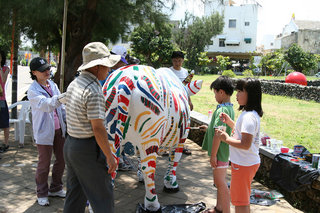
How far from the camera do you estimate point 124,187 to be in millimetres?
4219

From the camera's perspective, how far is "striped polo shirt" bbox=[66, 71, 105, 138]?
2.28 m

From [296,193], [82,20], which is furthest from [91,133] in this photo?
[82,20]

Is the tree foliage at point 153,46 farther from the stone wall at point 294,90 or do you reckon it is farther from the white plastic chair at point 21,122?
the white plastic chair at point 21,122

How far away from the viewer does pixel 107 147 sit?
2.33 meters

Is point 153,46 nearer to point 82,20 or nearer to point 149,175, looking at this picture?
point 82,20

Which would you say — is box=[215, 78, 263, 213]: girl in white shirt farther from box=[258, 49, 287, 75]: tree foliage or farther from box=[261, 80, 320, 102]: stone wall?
box=[258, 49, 287, 75]: tree foliage

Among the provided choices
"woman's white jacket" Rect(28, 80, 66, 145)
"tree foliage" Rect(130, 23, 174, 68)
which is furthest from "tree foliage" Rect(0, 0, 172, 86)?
"tree foliage" Rect(130, 23, 174, 68)

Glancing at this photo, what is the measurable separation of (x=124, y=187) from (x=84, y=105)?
223cm

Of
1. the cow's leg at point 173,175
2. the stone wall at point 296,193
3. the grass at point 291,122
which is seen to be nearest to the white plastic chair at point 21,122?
the cow's leg at point 173,175

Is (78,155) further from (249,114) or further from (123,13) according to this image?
(123,13)

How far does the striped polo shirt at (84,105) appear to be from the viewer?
2275 mm

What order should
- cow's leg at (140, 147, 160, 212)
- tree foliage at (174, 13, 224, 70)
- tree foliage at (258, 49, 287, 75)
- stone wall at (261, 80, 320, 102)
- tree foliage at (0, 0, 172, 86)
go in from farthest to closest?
tree foliage at (174, 13, 224, 70), tree foliage at (258, 49, 287, 75), stone wall at (261, 80, 320, 102), tree foliage at (0, 0, 172, 86), cow's leg at (140, 147, 160, 212)

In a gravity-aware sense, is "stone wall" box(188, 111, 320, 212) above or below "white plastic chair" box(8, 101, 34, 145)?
below

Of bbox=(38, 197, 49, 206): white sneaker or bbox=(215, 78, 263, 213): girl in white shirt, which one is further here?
bbox=(38, 197, 49, 206): white sneaker
